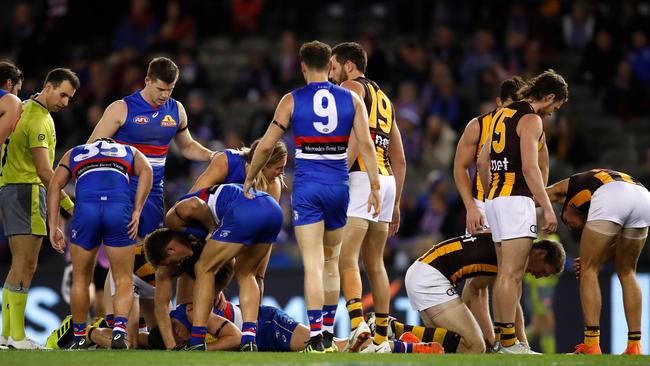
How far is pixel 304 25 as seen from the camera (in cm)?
2173

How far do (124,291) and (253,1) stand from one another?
463 inches

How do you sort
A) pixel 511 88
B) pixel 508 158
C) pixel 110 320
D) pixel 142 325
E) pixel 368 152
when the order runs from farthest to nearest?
pixel 511 88
pixel 142 325
pixel 110 320
pixel 508 158
pixel 368 152

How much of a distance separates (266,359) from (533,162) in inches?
123

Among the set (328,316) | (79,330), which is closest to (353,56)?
(328,316)

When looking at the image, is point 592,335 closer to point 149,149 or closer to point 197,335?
point 197,335

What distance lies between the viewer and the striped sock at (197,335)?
35.0ft

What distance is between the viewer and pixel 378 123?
11.3 metres

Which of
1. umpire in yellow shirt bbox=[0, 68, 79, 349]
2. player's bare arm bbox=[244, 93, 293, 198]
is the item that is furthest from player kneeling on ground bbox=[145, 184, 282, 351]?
umpire in yellow shirt bbox=[0, 68, 79, 349]

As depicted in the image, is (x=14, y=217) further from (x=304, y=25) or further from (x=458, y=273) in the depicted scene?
(x=304, y=25)

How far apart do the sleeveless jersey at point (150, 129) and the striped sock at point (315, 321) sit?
2.50 metres

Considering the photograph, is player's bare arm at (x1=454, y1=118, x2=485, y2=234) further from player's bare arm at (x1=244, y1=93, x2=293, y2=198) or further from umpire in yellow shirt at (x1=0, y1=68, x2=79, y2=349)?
umpire in yellow shirt at (x1=0, y1=68, x2=79, y2=349)

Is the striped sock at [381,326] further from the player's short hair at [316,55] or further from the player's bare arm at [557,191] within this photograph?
the player's short hair at [316,55]

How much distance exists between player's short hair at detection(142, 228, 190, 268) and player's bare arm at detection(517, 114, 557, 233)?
3138 millimetres

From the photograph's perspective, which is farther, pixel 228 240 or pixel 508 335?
pixel 508 335
